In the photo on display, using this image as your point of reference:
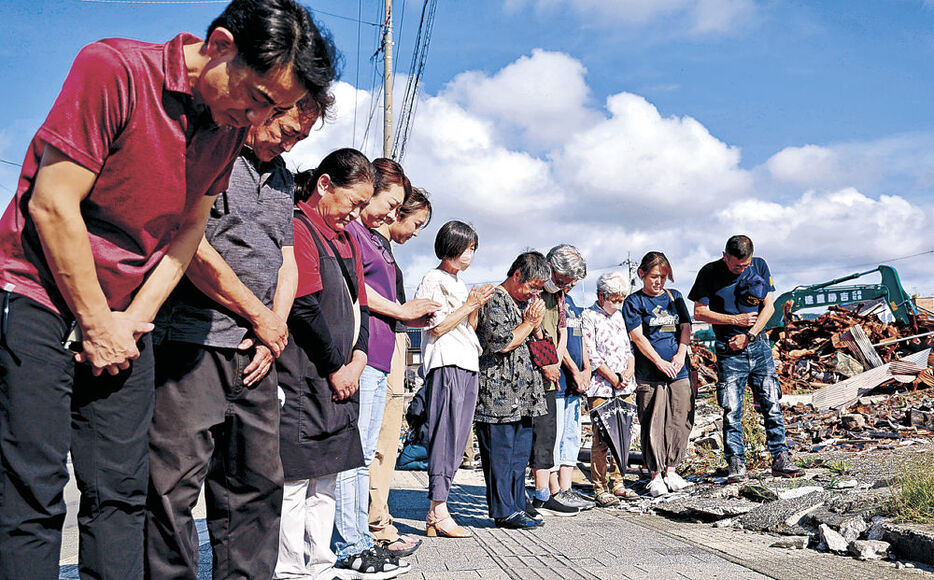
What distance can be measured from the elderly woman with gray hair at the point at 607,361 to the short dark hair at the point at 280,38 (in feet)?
15.7

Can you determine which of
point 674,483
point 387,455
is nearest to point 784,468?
point 674,483

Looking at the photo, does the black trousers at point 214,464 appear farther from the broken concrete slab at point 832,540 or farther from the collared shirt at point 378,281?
the broken concrete slab at point 832,540

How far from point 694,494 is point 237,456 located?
14.3ft

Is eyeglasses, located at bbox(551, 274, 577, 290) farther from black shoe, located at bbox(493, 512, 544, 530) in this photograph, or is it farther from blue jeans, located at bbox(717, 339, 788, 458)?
black shoe, located at bbox(493, 512, 544, 530)

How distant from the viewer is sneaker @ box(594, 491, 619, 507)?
6031 millimetres

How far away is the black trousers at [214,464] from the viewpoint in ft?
7.46

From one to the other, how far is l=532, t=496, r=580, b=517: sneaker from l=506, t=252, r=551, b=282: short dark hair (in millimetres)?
1777

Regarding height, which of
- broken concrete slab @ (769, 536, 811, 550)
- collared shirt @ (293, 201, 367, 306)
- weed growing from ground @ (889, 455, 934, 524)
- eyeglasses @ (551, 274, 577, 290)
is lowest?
broken concrete slab @ (769, 536, 811, 550)

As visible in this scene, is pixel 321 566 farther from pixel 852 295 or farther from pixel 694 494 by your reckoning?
pixel 852 295

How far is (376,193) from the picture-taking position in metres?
4.12

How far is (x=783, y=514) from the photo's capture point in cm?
484

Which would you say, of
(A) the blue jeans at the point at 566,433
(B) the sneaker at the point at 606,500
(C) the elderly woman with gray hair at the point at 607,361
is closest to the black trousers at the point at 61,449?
(A) the blue jeans at the point at 566,433

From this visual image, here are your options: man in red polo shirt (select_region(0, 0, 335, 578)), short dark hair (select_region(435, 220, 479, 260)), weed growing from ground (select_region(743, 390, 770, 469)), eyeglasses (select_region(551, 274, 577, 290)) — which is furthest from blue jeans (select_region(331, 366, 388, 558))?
weed growing from ground (select_region(743, 390, 770, 469))

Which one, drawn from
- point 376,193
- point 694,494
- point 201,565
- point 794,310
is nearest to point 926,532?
point 694,494
